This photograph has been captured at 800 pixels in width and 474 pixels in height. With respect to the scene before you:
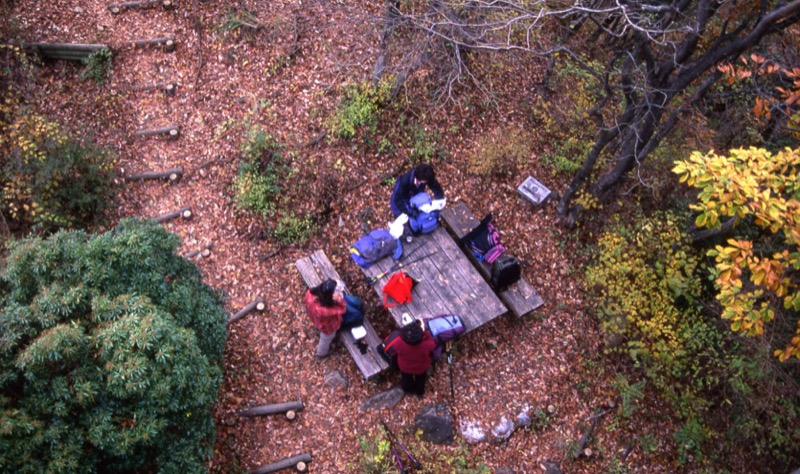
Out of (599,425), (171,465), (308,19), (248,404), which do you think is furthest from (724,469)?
(308,19)

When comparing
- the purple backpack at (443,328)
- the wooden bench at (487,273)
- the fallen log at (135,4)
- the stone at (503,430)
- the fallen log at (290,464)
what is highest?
the fallen log at (135,4)

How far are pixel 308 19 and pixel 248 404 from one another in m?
7.21

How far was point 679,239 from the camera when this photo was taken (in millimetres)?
8141

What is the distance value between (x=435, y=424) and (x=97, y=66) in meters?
8.68

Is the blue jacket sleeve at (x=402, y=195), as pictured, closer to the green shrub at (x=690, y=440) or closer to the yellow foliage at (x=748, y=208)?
the yellow foliage at (x=748, y=208)

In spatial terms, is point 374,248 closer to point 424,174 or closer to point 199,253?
point 424,174

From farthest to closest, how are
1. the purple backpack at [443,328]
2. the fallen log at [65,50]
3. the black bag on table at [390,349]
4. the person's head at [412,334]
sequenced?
1. the fallen log at [65,50]
2. the purple backpack at [443,328]
3. the black bag on table at [390,349]
4. the person's head at [412,334]

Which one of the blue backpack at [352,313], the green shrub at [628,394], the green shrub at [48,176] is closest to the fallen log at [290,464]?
the blue backpack at [352,313]

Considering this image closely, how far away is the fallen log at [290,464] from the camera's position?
686 centimetres

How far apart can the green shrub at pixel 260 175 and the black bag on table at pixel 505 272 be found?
3.74 metres

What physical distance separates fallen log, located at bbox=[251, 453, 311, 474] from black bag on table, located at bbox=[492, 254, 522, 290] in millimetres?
3557

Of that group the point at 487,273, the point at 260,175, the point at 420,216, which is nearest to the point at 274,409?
the point at 420,216

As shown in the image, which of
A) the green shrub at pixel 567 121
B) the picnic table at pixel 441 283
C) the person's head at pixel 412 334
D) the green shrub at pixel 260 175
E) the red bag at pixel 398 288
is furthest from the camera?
the green shrub at pixel 567 121

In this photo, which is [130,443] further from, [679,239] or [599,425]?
[679,239]
